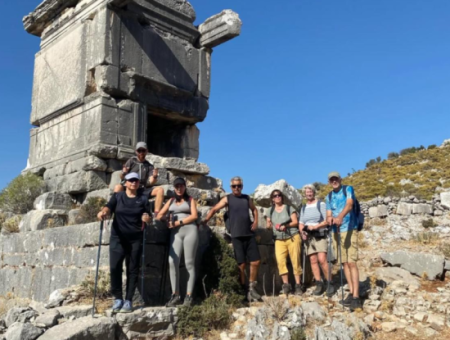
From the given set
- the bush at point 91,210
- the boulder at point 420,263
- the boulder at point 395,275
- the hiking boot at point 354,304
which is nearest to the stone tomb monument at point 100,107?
the bush at point 91,210

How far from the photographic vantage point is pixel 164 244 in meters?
7.01

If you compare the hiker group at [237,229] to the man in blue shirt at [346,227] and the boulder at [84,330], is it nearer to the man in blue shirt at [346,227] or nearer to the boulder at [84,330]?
the man in blue shirt at [346,227]

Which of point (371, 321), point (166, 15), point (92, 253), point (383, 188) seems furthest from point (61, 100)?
point (383, 188)

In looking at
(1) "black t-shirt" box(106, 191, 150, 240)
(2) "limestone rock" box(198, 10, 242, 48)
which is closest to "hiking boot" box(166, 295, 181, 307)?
(1) "black t-shirt" box(106, 191, 150, 240)

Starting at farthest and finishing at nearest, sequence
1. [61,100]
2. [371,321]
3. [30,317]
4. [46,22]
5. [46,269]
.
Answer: [46,22] → [61,100] → [46,269] → [371,321] → [30,317]

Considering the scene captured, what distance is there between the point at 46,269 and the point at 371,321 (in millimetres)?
5187

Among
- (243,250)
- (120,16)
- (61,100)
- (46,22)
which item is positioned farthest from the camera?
(46,22)

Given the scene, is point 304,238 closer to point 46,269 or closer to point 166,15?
point 46,269

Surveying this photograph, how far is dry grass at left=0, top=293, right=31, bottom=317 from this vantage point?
799cm

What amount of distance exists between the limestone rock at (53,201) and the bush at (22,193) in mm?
727

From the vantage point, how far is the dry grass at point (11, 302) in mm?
7995

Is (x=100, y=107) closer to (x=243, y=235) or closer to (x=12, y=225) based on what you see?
(x=12, y=225)

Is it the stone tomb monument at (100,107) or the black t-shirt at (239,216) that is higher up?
the stone tomb monument at (100,107)

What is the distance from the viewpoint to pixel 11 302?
27.4ft
